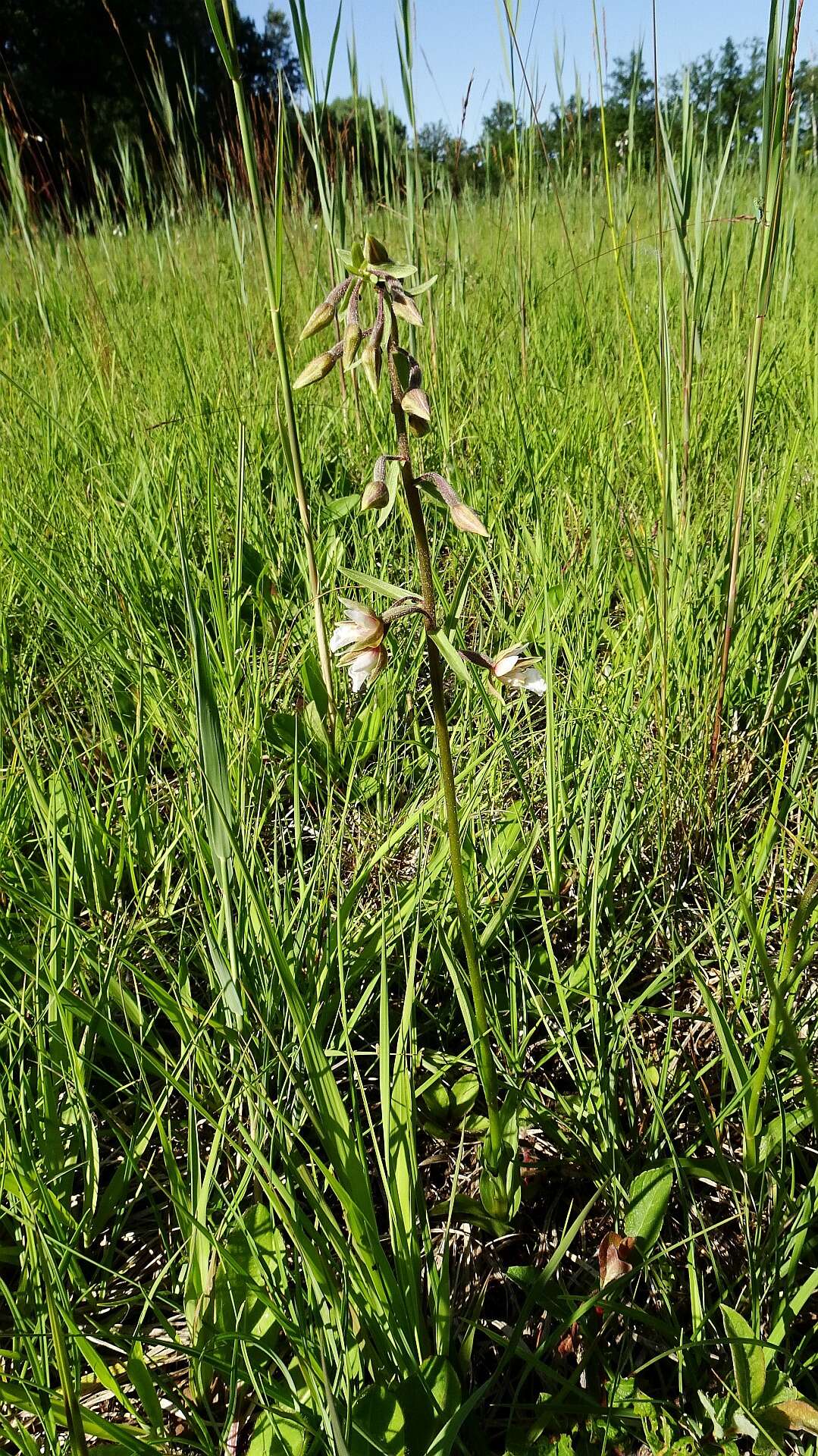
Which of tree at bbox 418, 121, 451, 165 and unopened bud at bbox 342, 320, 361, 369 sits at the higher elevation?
tree at bbox 418, 121, 451, 165

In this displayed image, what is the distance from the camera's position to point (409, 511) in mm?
886

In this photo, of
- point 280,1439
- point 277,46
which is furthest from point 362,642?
point 277,46

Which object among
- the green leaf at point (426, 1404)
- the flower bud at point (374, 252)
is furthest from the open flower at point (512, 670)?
the green leaf at point (426, 1404)

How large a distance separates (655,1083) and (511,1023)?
19 cm

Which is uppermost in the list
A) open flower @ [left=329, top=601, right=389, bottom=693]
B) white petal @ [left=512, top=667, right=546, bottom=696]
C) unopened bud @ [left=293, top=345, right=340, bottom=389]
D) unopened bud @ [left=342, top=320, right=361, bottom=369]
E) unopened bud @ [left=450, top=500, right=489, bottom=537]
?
unopened bud @ [left=342, top=320, right=361, bottom=369]

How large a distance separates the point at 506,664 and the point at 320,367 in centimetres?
39

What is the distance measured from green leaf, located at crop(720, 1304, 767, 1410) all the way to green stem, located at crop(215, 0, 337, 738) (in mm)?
1021

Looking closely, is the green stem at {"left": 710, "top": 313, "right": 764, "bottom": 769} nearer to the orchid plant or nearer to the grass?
the grass

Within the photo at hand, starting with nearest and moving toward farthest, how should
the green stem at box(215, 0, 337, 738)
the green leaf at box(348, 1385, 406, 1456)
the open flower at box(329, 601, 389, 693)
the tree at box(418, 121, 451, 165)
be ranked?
1. the green leaf at box(348, 1385, 406, 1456)
2. the open flower at box(329, 601, 389, 693)
3. the green stem at box(215, 0, 337, 738)
4. the tree at box(418, 121, 451, 165)

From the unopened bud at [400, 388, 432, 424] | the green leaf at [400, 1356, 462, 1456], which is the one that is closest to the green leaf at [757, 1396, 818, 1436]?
the green leaf at [400, 1356, 462, 1456]

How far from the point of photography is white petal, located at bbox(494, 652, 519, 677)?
1001 mm

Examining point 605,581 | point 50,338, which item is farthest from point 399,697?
point 50,338

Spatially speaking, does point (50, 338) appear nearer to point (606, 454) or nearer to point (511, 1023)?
point (606, 454)

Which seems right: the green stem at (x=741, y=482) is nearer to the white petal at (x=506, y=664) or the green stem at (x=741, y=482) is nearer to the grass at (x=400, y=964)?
the grass at (x=400, y=964)
